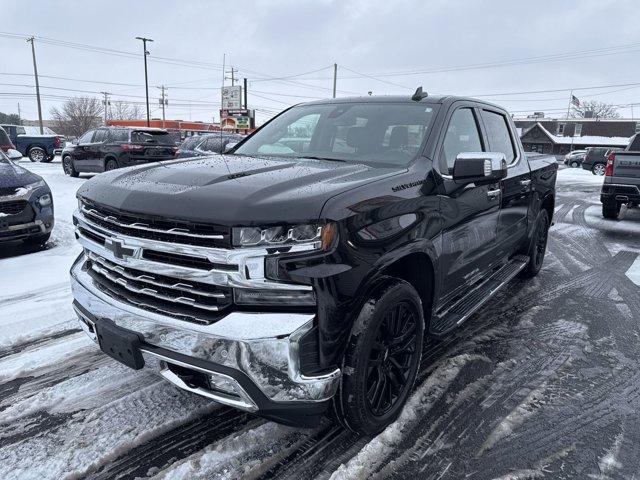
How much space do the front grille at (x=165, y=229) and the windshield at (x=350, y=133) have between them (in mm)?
1316

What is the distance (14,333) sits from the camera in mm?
3793

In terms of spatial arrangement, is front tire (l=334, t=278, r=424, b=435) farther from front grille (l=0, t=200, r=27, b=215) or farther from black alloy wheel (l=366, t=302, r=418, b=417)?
front grille (l=0, t=200, r=27, b=215)

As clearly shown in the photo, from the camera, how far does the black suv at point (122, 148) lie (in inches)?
589

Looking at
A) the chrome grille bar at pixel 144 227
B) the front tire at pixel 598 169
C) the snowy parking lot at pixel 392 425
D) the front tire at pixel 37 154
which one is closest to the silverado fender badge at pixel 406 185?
the chrome grille bar at pixel 144 227

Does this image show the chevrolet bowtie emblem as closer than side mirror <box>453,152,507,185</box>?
Yes

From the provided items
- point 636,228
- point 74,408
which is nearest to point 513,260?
point 74,408

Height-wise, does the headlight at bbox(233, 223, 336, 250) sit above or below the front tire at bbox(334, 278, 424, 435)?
above

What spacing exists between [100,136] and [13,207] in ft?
35.5

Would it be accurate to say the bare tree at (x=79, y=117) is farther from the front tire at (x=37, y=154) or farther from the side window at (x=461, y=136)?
the side window at (x=461, y=136)

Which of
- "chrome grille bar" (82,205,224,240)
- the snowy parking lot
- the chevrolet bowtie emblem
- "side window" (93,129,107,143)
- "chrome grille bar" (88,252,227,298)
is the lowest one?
the snowy parking lot

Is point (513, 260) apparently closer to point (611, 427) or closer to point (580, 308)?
point (580, 308)

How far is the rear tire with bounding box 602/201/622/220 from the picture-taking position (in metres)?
10.1

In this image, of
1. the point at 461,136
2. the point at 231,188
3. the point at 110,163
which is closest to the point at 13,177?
the point at 231,188

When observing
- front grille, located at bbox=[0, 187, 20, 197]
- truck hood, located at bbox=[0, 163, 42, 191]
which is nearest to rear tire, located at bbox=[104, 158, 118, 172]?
truck hood, located at bbox=[0, 163, 42, 191]
